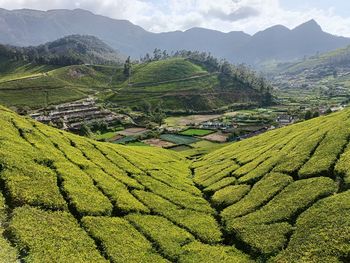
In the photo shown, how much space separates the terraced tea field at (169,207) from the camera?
96.6 ft

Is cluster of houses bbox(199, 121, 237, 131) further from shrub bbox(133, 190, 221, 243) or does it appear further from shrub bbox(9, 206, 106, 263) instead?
shrub bbox(9, 206, 106, 263)

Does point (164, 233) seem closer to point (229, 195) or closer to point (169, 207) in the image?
point (169, 207)

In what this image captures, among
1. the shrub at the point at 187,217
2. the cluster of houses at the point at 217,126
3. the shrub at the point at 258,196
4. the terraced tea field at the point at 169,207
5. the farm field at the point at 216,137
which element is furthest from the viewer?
the cluster of houses at the point at 217,126

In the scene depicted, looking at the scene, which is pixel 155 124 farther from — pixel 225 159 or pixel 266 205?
pixel 266 205

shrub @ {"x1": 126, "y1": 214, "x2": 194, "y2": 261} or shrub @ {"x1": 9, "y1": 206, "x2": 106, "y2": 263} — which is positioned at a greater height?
shrub @ {"x1": 9, "y1": 206, "x2": 106, "y2": 263}

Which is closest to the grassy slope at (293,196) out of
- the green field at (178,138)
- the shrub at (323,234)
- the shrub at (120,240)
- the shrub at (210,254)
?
the shrub at (323,234)

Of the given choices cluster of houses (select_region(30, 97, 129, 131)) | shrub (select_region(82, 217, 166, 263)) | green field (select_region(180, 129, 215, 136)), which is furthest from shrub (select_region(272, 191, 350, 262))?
cluster of houses (select_region(30, 97, 129, 131))

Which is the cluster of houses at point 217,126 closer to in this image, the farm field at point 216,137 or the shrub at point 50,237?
the farm field at point 216,137

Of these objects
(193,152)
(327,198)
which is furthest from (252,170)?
(193,152)

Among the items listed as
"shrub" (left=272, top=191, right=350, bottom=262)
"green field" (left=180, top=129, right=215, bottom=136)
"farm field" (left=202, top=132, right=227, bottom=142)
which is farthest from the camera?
"green field" (left=180, top=129, right=215, bottom=136)

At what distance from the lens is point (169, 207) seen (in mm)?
41656

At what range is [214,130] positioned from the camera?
A: 16225 centimetres

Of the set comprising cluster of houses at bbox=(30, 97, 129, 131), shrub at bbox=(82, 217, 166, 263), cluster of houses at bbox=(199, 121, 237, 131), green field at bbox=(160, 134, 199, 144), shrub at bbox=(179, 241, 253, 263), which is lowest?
cluster of houses at bbox=(199, 121, 237, 131)

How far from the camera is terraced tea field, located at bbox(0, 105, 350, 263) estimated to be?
96.6ft
